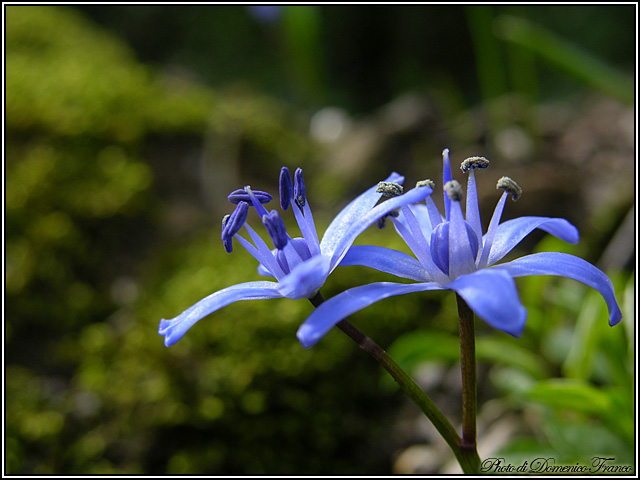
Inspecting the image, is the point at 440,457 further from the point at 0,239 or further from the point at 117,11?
the point at 117,11

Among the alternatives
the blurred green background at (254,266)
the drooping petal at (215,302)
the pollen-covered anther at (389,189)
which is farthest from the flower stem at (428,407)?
the blurred green background at (254,266)

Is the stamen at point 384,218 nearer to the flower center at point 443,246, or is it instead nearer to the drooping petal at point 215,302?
the flower center at point 443,246

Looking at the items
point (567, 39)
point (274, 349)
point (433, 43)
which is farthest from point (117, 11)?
point (274, 349)

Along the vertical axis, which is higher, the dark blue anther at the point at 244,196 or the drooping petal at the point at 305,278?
the dark blue anther at the point at 244,196

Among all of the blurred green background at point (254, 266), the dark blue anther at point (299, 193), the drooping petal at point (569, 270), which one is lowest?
the blurred green background at point (254, 266)

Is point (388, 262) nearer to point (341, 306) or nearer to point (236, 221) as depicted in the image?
point (341, 306)

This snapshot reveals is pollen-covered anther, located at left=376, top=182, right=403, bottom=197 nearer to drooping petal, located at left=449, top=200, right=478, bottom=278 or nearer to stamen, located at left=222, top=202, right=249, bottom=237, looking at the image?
drooping petal, located at left=449, top=200, right=478, bottom=278

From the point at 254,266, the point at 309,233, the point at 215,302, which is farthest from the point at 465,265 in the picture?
the point at 254,266
